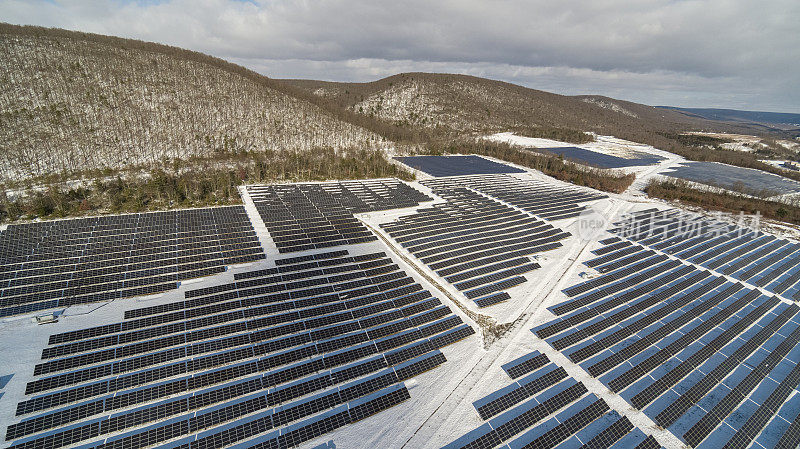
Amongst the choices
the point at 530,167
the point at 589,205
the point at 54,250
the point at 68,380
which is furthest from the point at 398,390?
the point at 530,167

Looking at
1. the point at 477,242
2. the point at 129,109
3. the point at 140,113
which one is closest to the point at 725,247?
the point at 477,242

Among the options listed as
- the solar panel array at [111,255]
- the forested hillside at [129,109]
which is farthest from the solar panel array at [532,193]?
the forested hillside at [129,109]

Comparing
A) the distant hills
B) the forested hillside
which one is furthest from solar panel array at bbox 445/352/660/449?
the forested hillside

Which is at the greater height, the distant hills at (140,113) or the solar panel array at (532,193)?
the distant hills at (140,113)

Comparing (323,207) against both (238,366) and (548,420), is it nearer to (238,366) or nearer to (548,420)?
(238,366)

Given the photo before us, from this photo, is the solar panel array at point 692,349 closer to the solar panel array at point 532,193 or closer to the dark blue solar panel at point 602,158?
the solar panel array at point 532,193

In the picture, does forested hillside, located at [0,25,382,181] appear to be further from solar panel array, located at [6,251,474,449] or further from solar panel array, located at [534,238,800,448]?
solar panel array, located at [534,238,800,448]
